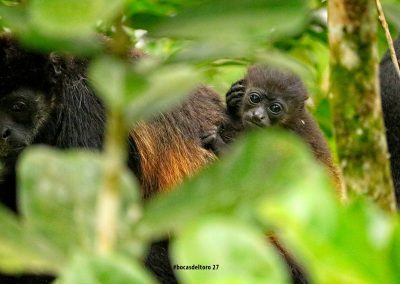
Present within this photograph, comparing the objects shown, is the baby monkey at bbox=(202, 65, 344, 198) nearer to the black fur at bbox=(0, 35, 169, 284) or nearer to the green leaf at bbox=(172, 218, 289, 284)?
the black fur at bbox=(0, 35, 169, 284)

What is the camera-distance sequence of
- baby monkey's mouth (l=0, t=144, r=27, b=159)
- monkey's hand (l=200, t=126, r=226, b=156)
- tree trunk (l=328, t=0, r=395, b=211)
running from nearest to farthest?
tree trunk (l=328, t=0, r=395, b=211) < baby monkey's mouth (l=0, t=144, r=27, b=159) < monkey's hand (l=200, t=126, r=226, b=156)

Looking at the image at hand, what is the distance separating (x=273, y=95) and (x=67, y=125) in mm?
1729

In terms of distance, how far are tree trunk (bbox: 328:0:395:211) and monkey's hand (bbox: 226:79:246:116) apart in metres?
2.03

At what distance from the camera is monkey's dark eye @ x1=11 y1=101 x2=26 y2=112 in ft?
14.9

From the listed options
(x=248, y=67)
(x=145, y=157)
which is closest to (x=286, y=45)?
(x=248, y=67)

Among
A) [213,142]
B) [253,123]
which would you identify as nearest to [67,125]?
[213,142]

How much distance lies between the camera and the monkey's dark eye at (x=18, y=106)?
4.55 m

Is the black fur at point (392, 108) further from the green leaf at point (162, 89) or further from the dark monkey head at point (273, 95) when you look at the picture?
the green leaf at point (162, 89)

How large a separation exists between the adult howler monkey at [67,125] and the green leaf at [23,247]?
3053mm

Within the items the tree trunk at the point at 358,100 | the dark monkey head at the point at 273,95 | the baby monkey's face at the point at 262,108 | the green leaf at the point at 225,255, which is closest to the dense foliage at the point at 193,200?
the green leaf at the point at 225,255

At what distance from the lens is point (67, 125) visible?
4.54 m

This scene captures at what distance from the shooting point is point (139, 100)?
1.29m

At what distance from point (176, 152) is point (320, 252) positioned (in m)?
3.76

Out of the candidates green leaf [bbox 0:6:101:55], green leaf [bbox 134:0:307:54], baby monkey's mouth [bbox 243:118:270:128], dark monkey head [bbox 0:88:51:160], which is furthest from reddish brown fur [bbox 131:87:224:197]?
green leaf [bbox 134:0:307:54]
